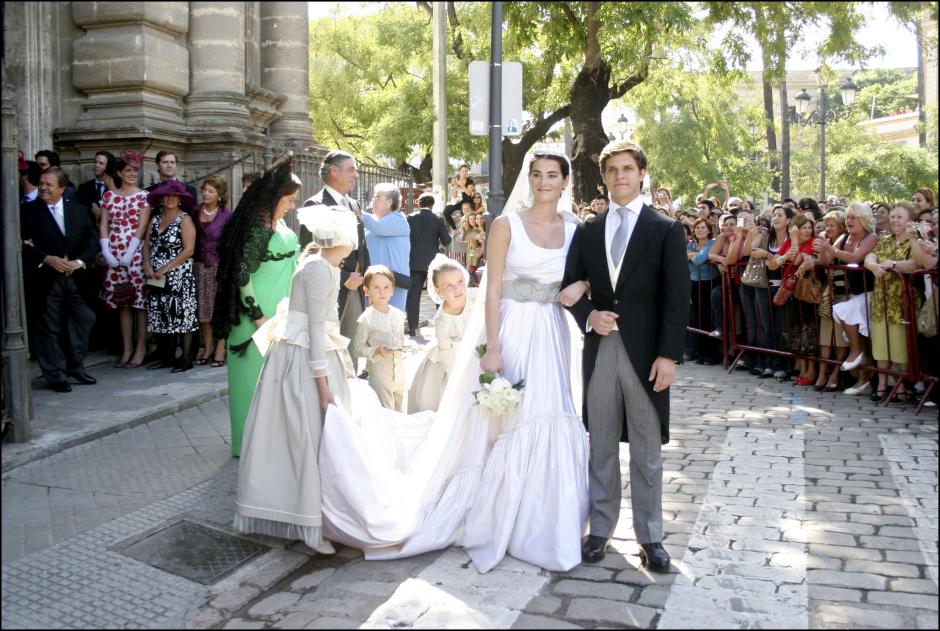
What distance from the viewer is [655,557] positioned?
193 inches

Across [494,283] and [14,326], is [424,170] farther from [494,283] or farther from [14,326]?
[494,283]

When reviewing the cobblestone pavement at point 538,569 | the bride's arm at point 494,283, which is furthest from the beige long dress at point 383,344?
the bride's arm at point 494,283

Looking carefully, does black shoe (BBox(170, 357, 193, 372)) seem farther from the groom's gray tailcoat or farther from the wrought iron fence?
the groom's gray tailcoat

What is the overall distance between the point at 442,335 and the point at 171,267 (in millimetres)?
4066

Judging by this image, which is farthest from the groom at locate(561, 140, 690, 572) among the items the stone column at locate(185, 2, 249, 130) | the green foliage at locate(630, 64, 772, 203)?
the green foliage at locate(630, 64, 772, 203)

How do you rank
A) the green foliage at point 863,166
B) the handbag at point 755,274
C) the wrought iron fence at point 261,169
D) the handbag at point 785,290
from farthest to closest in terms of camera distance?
1. the green foliage at point 863,166
2. the wrought iron fence at point 261,169
3. the handbag at point 755,274
4. the handbag at point 785,290

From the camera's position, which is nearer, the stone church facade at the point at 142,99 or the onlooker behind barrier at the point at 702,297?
the stone church facade at the point at 142,99

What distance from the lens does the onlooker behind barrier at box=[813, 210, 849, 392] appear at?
1014 centimetres

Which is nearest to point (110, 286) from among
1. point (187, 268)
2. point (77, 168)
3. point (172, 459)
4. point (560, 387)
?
point (187, 268)

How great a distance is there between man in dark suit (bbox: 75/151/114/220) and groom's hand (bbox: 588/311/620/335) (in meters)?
7.25

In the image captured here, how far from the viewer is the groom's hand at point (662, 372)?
15.9 feet

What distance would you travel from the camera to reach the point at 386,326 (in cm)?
725

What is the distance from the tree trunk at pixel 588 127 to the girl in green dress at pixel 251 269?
566 cm

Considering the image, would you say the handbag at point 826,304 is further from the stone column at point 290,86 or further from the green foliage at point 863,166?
the stone column at point 290,86
